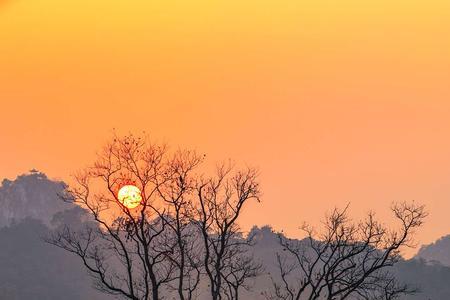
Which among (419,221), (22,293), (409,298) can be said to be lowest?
(419,221)

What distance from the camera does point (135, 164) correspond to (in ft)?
126

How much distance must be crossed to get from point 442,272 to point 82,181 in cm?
16661

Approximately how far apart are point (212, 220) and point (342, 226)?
5.09 metres

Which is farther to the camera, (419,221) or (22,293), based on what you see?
(22,293)

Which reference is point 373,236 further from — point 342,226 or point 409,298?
point 409,298

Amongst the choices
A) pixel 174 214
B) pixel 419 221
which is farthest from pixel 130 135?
pixel 419 221

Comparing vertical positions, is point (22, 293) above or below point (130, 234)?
above

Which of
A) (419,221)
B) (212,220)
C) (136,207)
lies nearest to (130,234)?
(136,207)

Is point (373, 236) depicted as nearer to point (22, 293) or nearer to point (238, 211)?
point (238, 211)

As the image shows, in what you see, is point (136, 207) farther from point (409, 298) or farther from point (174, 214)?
point (409, 298)

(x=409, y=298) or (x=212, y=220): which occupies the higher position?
(x=409, y=298)

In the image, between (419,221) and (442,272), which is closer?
(419,221)

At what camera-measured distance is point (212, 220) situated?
130ft

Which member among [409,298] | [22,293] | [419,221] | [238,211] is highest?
[22,293]
